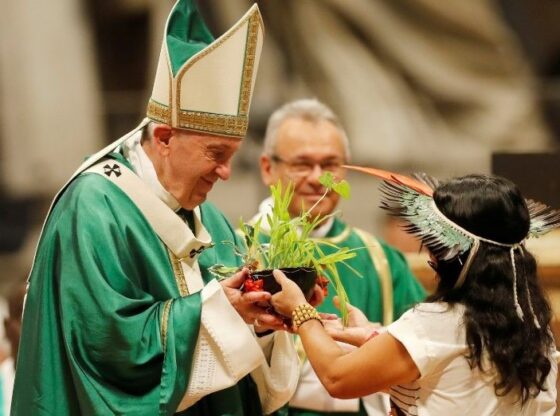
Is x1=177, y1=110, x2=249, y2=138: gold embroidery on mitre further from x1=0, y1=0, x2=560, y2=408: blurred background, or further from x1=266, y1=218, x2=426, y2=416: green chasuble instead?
x1=0, y1=0, x2=560, y2=408: blurred background

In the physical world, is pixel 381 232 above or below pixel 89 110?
below

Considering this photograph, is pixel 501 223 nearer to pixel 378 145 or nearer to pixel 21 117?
pixel 378 145

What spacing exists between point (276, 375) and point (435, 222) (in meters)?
0.77

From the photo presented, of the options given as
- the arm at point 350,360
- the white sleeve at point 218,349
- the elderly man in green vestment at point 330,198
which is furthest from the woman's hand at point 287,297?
the elderly man in green vestment at point 330,198

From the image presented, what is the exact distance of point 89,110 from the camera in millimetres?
6871

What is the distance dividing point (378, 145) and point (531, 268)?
3.95 meters

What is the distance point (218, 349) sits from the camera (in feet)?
9.95

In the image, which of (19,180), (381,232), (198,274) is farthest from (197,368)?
(19,180)

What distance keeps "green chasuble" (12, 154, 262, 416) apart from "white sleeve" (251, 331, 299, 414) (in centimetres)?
39

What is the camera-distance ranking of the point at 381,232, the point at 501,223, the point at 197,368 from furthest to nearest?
the point at 381,232, the point at 197,368, the point at 501,223

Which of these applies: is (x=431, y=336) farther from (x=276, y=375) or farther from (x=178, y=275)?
(x=178, y=275)

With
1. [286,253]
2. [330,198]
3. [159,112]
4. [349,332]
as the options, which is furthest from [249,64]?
[330,198]

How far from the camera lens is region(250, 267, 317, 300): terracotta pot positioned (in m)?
2.99

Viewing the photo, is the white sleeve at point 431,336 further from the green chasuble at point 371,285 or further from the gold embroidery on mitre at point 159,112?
the green chasuble at point 371,285
